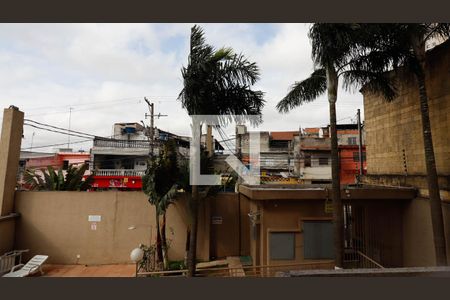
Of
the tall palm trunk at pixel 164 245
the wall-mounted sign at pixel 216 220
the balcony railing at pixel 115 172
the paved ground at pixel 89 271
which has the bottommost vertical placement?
the paved ground at pixel 89 271

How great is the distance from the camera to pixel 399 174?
8359 mm

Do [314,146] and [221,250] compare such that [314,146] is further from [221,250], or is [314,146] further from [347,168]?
[221,250]

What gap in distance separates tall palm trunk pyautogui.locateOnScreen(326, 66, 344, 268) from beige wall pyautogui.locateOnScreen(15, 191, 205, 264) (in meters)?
4.58

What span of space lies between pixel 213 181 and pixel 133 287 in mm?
5971

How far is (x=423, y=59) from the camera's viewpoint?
6.04 metres

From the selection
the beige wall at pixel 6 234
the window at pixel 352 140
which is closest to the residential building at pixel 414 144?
the beige wall at pixel 6 234

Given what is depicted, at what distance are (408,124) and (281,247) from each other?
5.31 metres

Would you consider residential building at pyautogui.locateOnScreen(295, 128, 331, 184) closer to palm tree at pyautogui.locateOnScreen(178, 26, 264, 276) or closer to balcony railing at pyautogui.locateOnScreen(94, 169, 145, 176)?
balcony railing at pyautogui.locateOnScreen(94, 169, 145, 176)

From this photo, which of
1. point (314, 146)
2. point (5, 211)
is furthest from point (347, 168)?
point (5, 211)

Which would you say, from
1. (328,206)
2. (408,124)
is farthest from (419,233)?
(408,124)

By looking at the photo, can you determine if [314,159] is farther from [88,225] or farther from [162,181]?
[88,225]

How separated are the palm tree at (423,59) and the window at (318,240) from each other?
7.29 ft

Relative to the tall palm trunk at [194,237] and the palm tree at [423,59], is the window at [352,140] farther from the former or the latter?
the tall palm trunk at [194,237]

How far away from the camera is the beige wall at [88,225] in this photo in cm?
904
